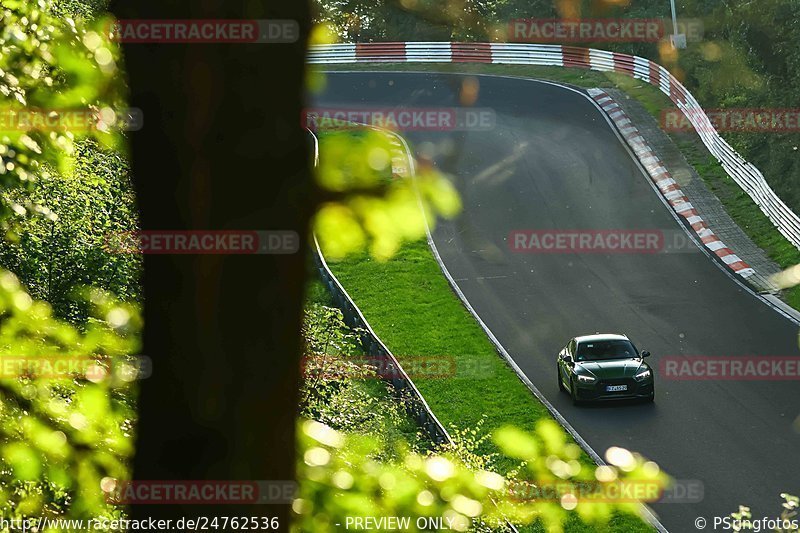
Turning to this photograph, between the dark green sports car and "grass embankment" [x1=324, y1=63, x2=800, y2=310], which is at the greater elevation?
"grass embankment" [x1=324, y1=63, x2=800, y2=310]

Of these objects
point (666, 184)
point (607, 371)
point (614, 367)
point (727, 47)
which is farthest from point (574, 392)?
point (727, 47)

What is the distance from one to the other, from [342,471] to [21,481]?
64.3 inches

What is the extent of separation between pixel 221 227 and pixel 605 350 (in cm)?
1761

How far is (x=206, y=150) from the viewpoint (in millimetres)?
3750

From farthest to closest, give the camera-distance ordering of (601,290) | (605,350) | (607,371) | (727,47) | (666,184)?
1. (727,47)
2. (666,184)
3. (601,290)
4. (605,350)
5. (607,371)

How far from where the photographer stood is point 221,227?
12.4ft

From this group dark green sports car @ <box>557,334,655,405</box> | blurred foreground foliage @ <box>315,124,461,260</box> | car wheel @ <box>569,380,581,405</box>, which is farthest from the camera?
car wheel @ <box>569,380,581,405</box>

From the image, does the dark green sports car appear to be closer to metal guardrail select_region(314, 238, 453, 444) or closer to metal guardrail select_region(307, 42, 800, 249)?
metal guardrail select_region(314, 238, 453, 444)

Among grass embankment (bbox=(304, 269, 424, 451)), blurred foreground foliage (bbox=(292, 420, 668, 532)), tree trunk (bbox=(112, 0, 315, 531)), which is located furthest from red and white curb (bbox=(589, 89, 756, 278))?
tree trunk (bbox=(112, 0, 315, 531))

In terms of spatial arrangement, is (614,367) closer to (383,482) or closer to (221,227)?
(383,482)

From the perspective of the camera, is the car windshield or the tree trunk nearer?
the tree trunk

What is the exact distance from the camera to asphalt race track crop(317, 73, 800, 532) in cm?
1831

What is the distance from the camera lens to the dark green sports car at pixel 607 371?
20.2 meters

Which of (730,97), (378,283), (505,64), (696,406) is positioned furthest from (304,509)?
(505,64)
